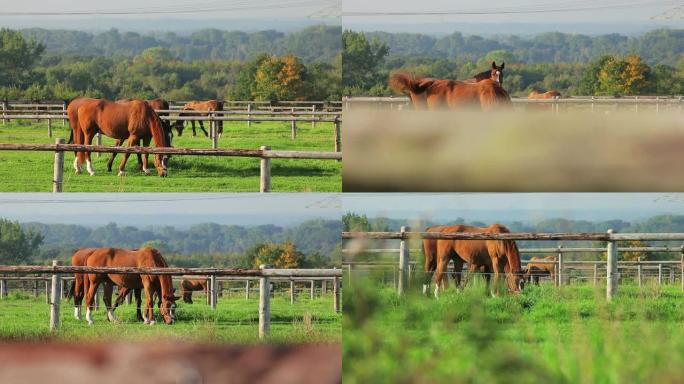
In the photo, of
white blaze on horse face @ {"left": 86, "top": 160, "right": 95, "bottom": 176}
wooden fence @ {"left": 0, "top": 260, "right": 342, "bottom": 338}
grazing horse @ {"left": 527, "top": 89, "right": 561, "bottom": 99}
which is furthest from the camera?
white blaze on horse face @ {"left": 86, "top": 160, "right": 95, "bottom": 176}

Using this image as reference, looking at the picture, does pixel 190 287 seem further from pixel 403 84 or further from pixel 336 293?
pixel 403 84

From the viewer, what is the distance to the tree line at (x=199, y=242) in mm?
4664

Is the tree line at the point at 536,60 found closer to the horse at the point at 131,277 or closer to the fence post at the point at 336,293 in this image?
the fence post at the point at 336,293

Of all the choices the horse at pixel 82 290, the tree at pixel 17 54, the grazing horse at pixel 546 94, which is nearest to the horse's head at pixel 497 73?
the grazing horse at pixel 546 94

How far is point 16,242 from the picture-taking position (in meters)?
7.38

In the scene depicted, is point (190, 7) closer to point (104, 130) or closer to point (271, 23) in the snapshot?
point (271, 23)

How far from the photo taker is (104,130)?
1080 cm

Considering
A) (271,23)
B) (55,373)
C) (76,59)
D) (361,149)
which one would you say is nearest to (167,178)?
(76,59)

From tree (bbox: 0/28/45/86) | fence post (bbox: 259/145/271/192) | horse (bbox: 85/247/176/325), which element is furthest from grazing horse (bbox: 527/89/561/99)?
tree (bbox: 0/28/45/86)

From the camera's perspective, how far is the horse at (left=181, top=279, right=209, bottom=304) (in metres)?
6.69

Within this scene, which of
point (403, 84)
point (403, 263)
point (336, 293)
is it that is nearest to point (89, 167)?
point (336, 293)

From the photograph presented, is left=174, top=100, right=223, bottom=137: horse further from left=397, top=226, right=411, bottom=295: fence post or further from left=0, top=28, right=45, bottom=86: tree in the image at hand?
left=397, top=226, right=411, bottom=295: fence post

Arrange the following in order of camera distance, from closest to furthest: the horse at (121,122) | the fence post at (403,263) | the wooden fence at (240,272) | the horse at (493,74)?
the horse at (493,74), the fence post at (403,263), the wooden fence at (240,272), the horse at (121,122)

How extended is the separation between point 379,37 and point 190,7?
3741mm
